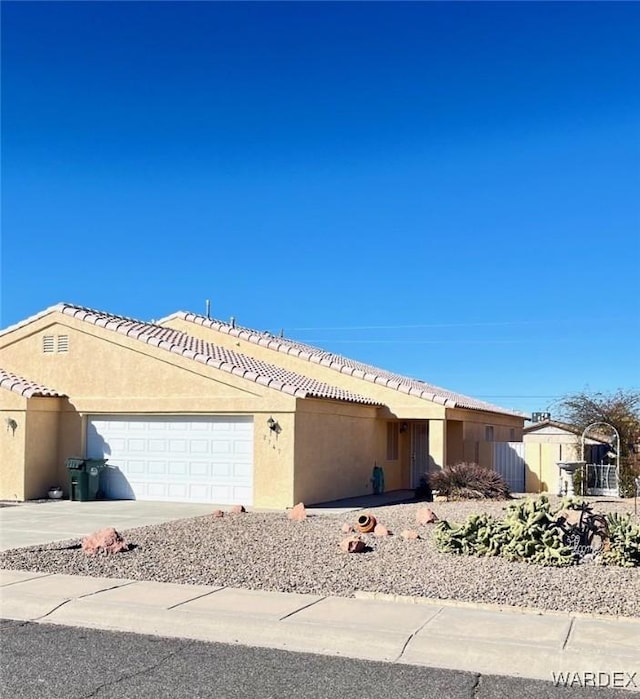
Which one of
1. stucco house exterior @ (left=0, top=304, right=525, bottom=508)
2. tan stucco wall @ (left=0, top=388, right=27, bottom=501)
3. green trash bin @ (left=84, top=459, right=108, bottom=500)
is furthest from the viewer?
tan stucco wall @ (left=0, top=388, right=27, bottom=501)

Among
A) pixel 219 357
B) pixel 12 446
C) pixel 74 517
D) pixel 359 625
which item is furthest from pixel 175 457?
pixel 359 625

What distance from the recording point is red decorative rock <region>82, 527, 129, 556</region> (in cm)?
1216

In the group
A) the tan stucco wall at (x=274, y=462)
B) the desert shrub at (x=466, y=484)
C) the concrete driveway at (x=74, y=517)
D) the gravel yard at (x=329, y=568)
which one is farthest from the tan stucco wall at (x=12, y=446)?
the desert shrub at (x=466, y=484)

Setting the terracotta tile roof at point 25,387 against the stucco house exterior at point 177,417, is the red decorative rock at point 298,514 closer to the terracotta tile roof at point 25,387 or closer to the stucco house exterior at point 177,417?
the stucco house exterior at point 177,417

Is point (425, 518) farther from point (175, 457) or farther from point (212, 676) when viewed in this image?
point (212, 676)

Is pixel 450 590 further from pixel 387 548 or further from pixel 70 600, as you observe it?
pixel 70 600

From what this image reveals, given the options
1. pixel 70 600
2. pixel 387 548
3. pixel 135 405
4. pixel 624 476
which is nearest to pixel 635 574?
pixel 387 548

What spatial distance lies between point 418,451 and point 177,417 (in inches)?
385

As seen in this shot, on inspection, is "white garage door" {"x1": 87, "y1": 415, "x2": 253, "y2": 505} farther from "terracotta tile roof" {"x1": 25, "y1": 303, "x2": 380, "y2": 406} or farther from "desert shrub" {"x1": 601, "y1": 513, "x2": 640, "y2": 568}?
"desert shrub" {"x1": 601, "y1": 513, "x2": 640, "y2": 568}

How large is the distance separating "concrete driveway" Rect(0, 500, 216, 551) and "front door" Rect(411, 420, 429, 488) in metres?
9.70

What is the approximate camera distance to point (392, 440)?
26.7 m

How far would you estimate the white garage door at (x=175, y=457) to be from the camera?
20141mm

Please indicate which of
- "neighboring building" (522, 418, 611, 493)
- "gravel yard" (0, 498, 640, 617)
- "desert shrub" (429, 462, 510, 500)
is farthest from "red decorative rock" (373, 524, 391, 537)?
"neighboring building" (522, 418, 611, 493)

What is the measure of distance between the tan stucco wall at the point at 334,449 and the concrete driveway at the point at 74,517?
2.45 metres
